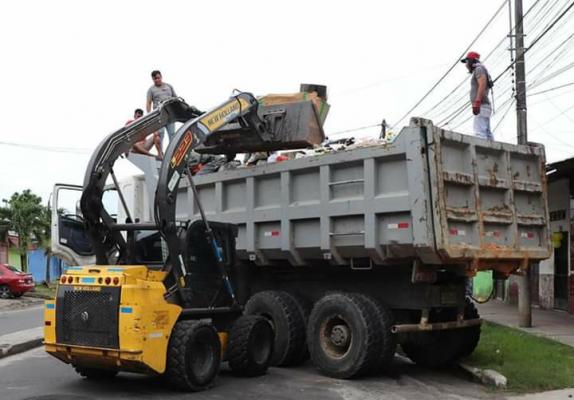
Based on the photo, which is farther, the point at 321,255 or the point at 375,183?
→ the point at 321,255

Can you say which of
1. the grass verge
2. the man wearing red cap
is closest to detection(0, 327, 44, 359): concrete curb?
the grass verge

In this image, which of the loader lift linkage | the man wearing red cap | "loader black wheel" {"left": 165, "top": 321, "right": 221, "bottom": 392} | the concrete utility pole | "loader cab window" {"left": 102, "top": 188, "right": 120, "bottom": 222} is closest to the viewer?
"loader black wheel" {"left": 165, "top": 321, "right": 221, "bottom": 392}

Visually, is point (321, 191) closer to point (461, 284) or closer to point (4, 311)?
point (461, 284)

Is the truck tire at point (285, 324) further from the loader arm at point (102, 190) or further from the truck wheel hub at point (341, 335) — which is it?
the loader arm at point (102, 190)

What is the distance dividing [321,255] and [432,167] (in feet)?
7.15

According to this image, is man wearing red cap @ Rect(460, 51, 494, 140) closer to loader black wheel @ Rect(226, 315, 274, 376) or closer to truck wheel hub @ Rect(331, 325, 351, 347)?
truck wheel hub @ Rect(331, 325, 351, 347)

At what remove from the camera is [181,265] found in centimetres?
820

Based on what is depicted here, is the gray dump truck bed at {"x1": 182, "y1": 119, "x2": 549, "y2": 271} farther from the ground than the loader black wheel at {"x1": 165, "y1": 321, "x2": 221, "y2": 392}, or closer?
farther from the ground

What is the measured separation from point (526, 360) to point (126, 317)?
5766 millimetres

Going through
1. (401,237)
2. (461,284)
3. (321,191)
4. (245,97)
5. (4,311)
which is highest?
(245,97)

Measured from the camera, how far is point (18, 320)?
19141mm

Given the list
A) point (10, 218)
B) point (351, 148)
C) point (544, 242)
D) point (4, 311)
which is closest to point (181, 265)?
point (351, 148)

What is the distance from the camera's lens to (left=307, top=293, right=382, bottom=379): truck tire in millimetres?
8680

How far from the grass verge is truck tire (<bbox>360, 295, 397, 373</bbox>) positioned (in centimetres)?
151
